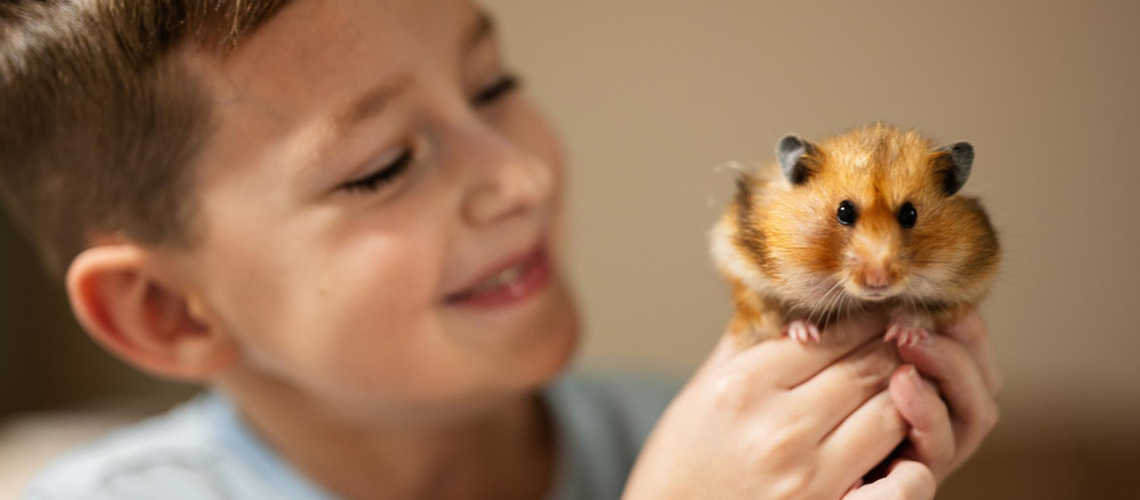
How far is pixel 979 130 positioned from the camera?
0.65 m

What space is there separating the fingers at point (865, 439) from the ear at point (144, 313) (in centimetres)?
86

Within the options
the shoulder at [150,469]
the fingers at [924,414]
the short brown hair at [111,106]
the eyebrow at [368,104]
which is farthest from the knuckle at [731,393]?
the shoulder at [150,469]

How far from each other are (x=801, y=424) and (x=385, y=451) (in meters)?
0.84

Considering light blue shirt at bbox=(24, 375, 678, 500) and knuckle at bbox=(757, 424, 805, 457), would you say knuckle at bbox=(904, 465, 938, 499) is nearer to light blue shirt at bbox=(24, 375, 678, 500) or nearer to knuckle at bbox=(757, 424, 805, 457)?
knuckle at bbox=(757, 424, 805, 457)

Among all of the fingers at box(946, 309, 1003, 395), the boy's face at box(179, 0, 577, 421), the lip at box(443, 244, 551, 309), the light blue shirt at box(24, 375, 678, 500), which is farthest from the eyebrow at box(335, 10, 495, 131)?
the light blue shirt at box(24, 375, 678, 500)

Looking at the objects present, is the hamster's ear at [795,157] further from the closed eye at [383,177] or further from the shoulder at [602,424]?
the shoulder at [602,424]

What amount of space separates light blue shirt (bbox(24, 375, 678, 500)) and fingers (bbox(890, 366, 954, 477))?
799mm

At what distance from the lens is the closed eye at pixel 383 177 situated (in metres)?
1.01

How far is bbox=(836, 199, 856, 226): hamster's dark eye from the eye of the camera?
663 millimetres

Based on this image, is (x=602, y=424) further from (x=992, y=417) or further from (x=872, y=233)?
(x=872, y=233)

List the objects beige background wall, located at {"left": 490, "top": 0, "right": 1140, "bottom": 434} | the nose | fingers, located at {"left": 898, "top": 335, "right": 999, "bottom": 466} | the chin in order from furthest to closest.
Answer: the chin < the nose < fingers, located at {"left": 898, "top": 335, "right": 999, "bottom": 466} < beige background wall, located at {"left": 490, "top": 0, "right": 1140, "bottom": 434}

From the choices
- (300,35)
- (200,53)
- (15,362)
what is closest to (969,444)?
(300,35)

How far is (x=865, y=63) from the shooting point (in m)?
0.70

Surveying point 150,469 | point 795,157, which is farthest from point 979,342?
point 150,469
